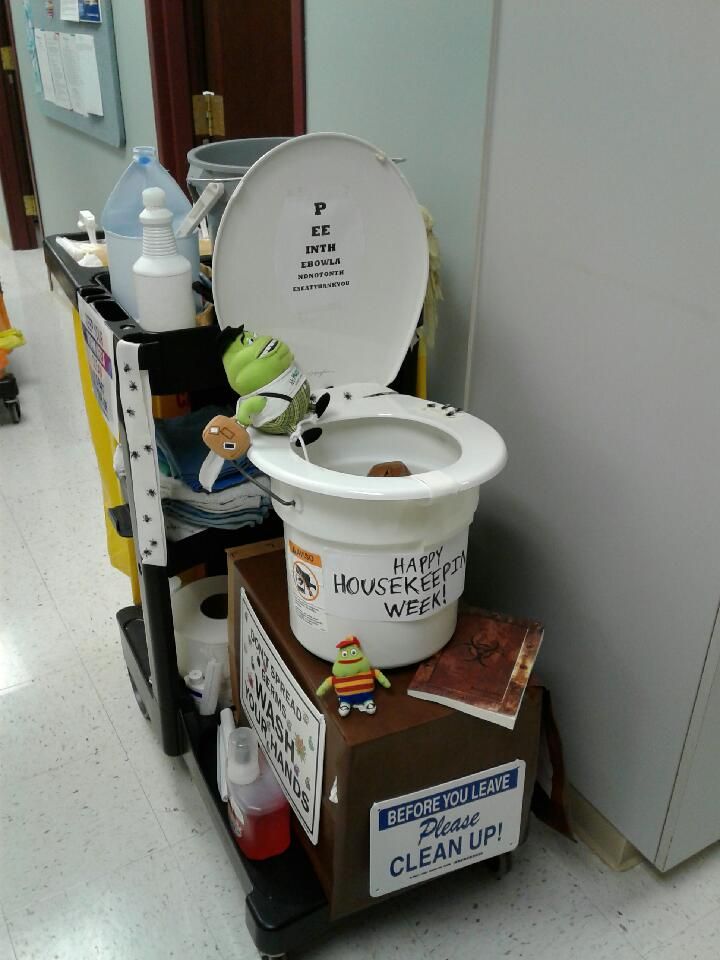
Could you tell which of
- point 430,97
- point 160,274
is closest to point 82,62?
point 430,97

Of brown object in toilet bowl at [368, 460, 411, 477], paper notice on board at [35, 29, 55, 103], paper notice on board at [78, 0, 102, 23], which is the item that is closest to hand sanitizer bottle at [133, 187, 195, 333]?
brown object in toilet bowl at [368, 460, 411, 477]

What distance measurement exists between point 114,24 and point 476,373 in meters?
2.16

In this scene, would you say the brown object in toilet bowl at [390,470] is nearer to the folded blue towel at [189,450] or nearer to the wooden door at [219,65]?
the folded blue towel at [189,450]

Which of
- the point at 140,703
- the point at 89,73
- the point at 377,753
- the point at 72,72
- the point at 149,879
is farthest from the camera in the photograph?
the point at 72,72

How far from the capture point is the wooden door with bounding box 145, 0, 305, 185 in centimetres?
225

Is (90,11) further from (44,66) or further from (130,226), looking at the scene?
(130,226)

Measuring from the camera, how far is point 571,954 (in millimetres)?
1134

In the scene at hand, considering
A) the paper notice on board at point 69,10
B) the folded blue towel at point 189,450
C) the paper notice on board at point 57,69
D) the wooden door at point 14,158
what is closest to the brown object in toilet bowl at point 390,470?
the folded blue towel at point 189,450

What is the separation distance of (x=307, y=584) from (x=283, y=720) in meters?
0.21

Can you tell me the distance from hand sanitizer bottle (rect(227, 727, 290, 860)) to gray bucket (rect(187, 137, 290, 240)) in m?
0.76

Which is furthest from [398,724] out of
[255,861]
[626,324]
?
[626,324]

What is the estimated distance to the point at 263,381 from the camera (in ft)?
3.41

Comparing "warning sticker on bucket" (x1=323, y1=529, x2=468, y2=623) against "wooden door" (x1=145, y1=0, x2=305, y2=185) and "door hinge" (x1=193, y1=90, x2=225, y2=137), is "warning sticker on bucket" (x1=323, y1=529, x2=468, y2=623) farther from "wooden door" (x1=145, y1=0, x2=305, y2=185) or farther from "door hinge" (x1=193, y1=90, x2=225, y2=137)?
"door hinge" (x1=193, y1=90, x2=225, y2=137)

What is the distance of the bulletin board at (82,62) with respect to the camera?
275 centimetres
